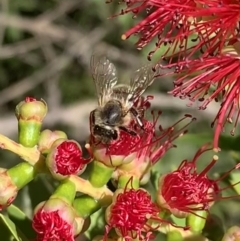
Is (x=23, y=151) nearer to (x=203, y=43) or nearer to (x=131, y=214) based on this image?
(x=131, y=214)

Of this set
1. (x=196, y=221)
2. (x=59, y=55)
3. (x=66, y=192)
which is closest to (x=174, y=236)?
(x=196, y=221)

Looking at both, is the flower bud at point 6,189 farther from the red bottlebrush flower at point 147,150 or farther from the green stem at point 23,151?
the red bottlebrush flower at point 147,150

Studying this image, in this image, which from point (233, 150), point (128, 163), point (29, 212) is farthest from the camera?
point (29, 212)

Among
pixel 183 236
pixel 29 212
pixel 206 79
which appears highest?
pixel 206 79

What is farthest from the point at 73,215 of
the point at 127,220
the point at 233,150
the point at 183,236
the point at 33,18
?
the point at 33,18

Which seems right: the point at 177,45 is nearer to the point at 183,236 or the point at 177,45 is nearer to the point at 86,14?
the point at 183,236

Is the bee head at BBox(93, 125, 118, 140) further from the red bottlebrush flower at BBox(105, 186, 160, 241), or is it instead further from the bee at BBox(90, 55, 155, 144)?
the red bottlebrush flower at BBox(105, 186, 160, 241)

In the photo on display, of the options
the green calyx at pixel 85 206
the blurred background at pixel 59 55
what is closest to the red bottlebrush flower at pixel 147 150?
the green calyx at pixel 85 206
